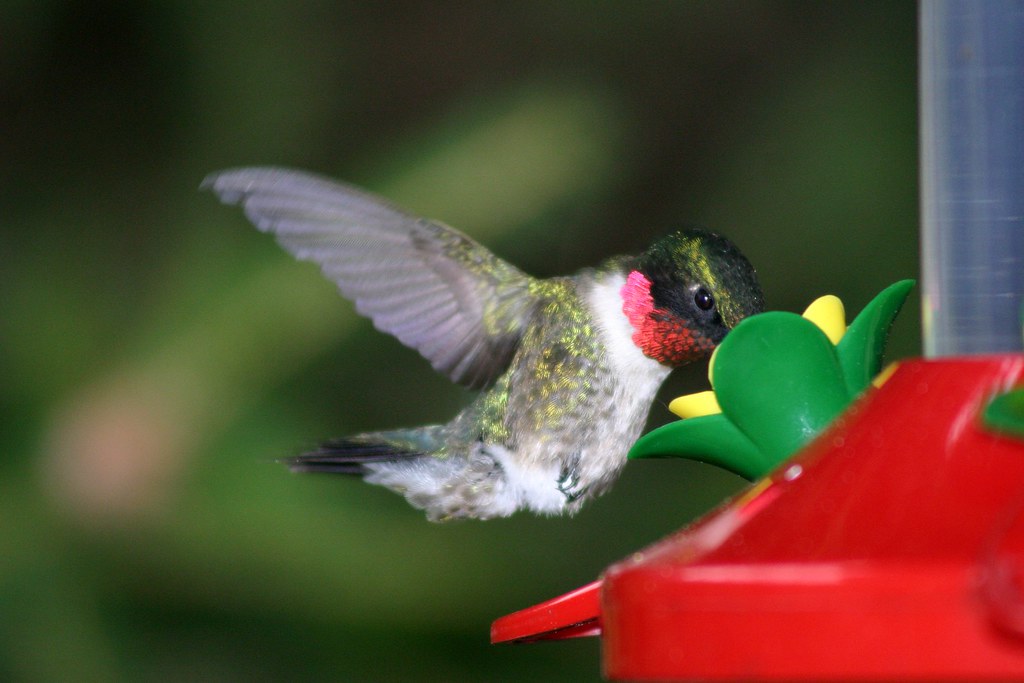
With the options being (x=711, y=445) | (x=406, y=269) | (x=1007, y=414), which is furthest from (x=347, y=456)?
(x=1007, y=414)

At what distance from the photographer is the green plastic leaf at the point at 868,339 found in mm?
1430

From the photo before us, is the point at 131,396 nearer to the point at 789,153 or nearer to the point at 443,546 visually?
the point at 443,546

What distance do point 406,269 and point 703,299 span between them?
0.52 m

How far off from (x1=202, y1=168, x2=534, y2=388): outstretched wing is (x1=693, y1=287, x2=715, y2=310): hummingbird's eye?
0.35 meters

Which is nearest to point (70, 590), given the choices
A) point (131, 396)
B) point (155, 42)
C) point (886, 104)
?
point (131, 396)

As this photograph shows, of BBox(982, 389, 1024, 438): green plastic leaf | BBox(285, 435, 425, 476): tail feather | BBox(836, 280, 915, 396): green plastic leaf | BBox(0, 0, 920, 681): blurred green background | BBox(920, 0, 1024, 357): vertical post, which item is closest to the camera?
BBox(982, 389, 1024, 438): green plastic leaf

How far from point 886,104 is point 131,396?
269 centimetres

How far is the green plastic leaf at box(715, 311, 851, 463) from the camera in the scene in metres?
1.36

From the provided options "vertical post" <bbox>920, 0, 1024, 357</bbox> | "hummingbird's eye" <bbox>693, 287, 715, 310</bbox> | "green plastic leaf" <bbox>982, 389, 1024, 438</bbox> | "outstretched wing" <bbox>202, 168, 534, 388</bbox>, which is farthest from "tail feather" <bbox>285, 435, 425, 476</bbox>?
"green plastic leaf" <bbox>982, 389, 1024, 438</bbox>

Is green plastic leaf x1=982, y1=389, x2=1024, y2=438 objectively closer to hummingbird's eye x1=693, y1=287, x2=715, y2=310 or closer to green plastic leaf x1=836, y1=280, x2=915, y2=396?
green plastic leaf x1=836, y1=280, x2=915, y2=396

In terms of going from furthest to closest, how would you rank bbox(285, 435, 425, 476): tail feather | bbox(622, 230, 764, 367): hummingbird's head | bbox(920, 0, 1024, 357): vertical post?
1. bbox(285, 435, 425, 476): tail feather
2. bbox(622, 230, 764, 367): hummingbird's head
3. bbox(920, 0, 1024, 357): vertical post

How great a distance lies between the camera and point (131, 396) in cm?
264

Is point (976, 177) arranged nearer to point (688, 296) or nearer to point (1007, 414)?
point (1007, 414)

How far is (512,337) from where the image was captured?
2.34m
